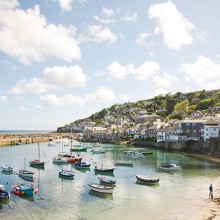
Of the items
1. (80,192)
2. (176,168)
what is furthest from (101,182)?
(176,168)

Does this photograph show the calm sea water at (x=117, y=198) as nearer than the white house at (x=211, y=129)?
Yes

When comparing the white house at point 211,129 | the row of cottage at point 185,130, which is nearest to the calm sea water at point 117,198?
the white house at point 211,129

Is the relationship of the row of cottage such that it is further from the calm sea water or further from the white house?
the calm sea water

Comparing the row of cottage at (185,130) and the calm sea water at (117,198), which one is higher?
the row of cottage at (185,130)

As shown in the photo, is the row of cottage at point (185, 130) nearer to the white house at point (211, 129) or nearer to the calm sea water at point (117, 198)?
the white house at point (211, 129)

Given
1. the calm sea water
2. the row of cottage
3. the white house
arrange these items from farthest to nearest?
the row of cottage → the white house → the calm sea water

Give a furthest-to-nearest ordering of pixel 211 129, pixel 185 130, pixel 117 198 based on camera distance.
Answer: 1. pixel 185 130
2. pixel 211 129
3. pixel 117 198

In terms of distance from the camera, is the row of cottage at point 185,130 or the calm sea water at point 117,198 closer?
the calm sea water at point 117,198

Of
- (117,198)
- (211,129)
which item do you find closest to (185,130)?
(211,129)

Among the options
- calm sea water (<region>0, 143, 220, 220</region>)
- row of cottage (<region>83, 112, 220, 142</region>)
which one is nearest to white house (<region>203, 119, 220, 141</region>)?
row of cottage (<region>83, 112, 220, 142</region>)

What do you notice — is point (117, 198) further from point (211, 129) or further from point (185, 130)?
point (185, 130)

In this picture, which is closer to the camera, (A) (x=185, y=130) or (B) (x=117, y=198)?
(B) (x=117, y=198)

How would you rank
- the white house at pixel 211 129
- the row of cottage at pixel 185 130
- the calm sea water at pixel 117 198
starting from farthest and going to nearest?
the row of cottage at pixel 185 130 < the white house at pixel 211 129 < the calm sea water at pixel 117 198

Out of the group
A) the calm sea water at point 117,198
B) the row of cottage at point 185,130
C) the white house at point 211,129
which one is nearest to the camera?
the calm sea water at point 117,198
